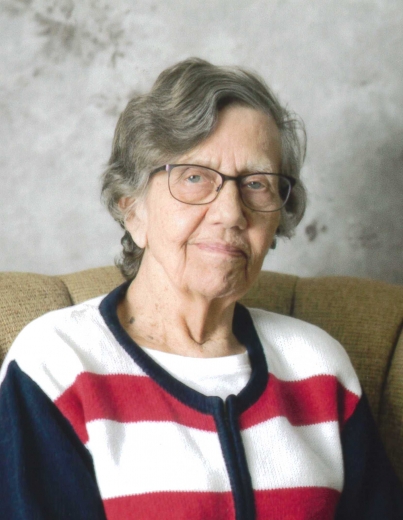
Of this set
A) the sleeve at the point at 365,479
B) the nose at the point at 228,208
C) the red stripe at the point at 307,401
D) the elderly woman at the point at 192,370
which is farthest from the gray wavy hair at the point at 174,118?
the sleeve at the point at 365,479

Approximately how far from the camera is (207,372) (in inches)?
52.9

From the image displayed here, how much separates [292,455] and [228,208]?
1.59 feet

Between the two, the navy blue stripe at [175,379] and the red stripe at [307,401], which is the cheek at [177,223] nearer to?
the navy blue stripe at [175,379]

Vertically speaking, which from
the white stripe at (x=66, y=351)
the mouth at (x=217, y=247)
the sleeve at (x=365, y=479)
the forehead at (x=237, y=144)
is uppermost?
the forehead at (x=237, y=144)

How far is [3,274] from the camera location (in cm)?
158

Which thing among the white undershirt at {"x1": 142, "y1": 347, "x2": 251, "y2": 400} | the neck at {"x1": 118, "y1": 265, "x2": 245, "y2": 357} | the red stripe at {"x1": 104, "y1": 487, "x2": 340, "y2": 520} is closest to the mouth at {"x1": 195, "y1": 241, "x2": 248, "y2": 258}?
the neck at {"x1": 118, "y1": 265, "x2": 245, "y2": 357}

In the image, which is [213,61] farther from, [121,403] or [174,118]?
[121,403]

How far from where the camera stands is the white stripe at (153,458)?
1174 mm

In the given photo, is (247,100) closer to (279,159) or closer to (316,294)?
(279,159)

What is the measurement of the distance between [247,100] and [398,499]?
0.89 meters

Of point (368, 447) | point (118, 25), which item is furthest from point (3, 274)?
point (368, 447)

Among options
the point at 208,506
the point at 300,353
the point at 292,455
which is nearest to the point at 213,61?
the point at 300,353

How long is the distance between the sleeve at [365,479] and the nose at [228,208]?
499 mm

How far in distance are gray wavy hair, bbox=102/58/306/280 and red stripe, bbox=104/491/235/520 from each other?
1.91 ft
